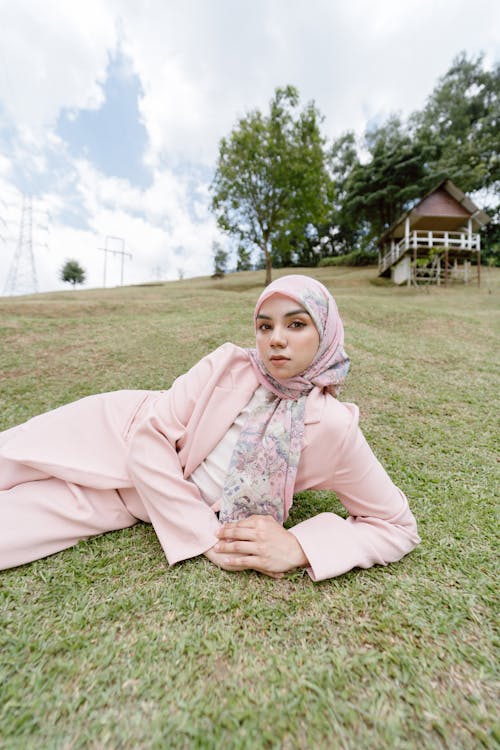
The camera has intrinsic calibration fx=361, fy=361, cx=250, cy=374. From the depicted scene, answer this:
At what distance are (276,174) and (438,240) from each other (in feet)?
30.0

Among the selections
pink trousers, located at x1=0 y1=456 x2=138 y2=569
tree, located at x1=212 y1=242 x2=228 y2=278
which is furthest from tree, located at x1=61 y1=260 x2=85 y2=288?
pink trousers, located at x1=0 y1=456 x2=138 y2=569

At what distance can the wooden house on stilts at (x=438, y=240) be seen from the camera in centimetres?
1839

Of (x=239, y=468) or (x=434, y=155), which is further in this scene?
(x=434, y=155)

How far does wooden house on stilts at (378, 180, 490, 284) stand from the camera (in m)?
18.4

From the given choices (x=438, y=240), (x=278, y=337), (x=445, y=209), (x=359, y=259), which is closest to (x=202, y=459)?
(x=278, y=337)

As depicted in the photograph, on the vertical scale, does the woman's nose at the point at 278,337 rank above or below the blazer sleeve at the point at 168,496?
above

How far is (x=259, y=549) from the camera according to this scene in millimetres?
1449

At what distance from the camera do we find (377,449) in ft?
9.12

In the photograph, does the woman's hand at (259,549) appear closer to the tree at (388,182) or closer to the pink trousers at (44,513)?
the pink trousers at (44,513)

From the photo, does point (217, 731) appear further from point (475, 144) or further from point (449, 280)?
point (475, 144)

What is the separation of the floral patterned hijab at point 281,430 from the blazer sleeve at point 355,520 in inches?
4.7

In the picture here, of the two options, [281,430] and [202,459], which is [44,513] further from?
[281,430]

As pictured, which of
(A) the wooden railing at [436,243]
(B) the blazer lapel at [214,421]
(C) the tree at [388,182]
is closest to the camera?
(B) the blazer lapel at [214,421]

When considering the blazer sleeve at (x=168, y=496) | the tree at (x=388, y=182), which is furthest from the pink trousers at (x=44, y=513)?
the tree at (x=388, y=182)
